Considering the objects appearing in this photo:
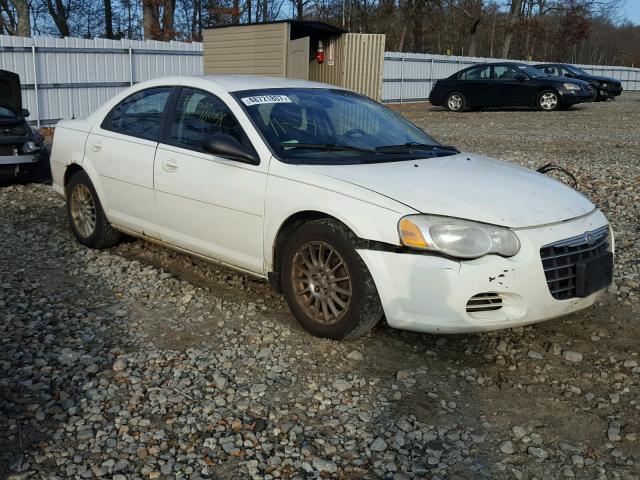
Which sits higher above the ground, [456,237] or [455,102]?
[456,237]

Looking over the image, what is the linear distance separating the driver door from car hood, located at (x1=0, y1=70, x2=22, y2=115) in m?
5.25

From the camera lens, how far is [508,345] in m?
4.08

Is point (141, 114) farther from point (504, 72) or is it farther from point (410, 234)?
point (504, 72)

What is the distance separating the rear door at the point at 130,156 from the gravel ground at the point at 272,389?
0.48m

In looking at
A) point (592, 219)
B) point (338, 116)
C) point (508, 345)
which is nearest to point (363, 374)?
point (508, 345)

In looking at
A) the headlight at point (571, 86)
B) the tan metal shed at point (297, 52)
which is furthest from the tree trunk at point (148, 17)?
the headlight at point (571, 86)

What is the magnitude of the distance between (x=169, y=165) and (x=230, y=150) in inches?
29.5

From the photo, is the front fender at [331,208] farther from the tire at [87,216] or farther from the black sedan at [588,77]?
the black sedan at [588,77]

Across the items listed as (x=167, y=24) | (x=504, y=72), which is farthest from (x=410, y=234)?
(x=167, y=24)

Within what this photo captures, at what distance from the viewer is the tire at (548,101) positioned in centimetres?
2112

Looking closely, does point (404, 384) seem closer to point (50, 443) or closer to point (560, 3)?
point (50, 443)

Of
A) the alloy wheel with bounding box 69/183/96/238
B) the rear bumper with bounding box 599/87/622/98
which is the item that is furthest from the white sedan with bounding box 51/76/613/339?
the rear bumper with bounding box 599/87/622/98

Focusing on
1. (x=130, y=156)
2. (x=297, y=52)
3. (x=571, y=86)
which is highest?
(x=297, y=52)

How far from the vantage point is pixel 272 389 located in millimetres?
3539
